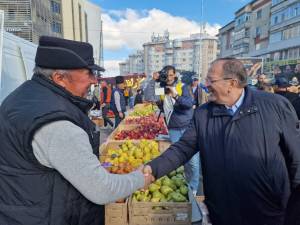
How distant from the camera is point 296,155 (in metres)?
2.02

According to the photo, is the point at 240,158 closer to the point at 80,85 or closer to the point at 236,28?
the point at 80,85

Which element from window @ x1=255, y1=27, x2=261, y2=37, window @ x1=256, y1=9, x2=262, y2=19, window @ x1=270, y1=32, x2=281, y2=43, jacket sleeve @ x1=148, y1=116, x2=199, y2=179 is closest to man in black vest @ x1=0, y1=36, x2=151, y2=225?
jacket sleeve @ x1=148, y1=116, x2=199, y2=179

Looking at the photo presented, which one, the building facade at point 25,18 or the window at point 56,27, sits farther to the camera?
the window at point 56,27

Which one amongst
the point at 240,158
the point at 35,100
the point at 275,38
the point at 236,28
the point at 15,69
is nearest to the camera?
the point at 35,100

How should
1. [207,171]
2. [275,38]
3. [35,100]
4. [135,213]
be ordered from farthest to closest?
[275,38], [135,213], [207,171], [35,100]

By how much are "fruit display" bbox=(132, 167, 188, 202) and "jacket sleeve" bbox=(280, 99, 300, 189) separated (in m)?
1.24

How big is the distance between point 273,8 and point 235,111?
5445 centimetres

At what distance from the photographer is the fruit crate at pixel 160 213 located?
8.98ft

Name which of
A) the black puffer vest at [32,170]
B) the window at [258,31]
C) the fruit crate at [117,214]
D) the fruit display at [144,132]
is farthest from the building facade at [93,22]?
the black puffer vest at [32,170]

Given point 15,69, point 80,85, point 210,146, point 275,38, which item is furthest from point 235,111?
point 275,38

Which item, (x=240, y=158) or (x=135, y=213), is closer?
(x=240, y=158)

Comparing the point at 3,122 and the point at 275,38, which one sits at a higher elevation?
the point at 275,38

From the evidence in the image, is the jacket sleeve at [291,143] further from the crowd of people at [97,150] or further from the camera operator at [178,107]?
the camera operator at [178,107]

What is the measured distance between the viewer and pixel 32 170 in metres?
1.42
